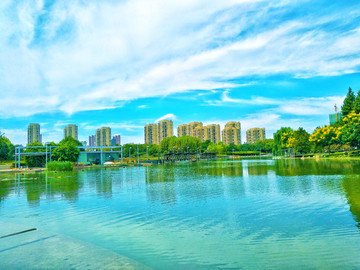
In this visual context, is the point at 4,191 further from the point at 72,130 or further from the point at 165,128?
the point at 72,130

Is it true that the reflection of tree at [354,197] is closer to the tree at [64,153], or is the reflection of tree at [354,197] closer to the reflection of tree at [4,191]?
the reflection of tree at [4,191]

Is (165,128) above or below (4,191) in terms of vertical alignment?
above

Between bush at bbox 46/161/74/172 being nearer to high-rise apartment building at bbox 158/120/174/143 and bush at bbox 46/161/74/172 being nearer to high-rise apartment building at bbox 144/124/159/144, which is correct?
high-rise apartment building at bbox 158/120/174/143

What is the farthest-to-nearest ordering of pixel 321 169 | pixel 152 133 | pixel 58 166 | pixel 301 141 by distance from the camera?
pixel 152 133 < pixel 301 141 < pixel 58 166 < pixel 321 169

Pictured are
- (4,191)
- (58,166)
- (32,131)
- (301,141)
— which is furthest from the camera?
(32,131)

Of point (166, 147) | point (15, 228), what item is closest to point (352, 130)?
point (15, 228)

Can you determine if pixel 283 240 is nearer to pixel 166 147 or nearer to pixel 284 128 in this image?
pixel 284 128

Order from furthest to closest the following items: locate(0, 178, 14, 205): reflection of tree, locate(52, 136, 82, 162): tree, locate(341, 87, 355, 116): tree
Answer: locate(341, 87, 355, 116): tree, locate(52, 136, 82, 162): tree, locate(0, 178, 14, 205): reflection of tree

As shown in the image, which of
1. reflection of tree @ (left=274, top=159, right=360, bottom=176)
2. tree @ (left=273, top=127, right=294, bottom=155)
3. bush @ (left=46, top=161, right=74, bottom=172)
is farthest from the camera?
tree @ (left=273, top=127, right=294, bottom=155)

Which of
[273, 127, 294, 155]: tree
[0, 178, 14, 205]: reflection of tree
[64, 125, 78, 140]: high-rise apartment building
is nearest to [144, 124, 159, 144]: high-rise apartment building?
[64, 125, 78, 140]: high-rise apartment building

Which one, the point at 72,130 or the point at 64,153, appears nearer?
the point at 64,153

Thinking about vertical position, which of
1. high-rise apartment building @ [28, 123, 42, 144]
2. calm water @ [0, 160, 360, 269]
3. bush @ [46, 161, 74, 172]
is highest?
high-rise apartment building @ [28, 123, 42, 144]

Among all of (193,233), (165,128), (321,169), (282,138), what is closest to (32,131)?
(165,128)

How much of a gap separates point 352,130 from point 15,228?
49.3 m
